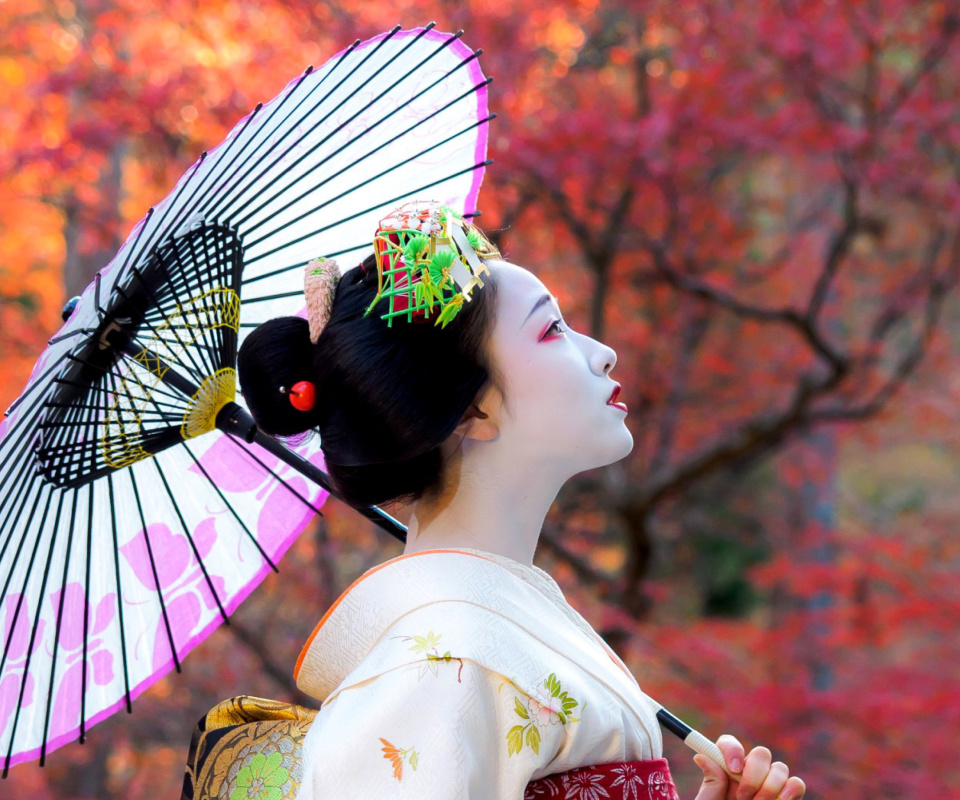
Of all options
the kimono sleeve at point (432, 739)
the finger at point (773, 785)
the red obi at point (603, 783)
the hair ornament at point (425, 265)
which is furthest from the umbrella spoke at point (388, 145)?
the finger at point (773, 785)

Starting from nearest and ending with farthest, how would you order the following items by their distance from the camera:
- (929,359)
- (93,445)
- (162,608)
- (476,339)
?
(476,339), (93,445), (162,608), (929,359)

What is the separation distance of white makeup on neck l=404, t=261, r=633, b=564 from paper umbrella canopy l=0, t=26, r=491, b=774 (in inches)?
11.8

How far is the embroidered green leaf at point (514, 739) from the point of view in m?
1.39

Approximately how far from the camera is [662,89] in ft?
17.3

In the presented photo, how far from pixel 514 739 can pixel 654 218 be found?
4.71 meters

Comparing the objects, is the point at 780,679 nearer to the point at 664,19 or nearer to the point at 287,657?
the point at 287,657

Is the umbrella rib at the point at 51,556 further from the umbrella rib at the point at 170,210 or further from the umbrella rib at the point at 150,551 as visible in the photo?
the umbrella rib at the point at 170,210

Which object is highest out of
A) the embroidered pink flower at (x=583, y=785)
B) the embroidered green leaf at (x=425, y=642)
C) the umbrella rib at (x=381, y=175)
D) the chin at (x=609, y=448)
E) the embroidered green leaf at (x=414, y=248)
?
the umbrella rib at (x=381, y=175)

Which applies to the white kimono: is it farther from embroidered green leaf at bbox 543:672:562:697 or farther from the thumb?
the thumb

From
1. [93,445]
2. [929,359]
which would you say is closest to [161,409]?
[93,445]

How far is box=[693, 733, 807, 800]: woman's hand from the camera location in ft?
5.59

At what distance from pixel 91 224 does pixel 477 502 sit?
4.16 metres

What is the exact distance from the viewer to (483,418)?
65.2 inches

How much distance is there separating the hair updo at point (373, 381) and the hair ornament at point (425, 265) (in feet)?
0.08
